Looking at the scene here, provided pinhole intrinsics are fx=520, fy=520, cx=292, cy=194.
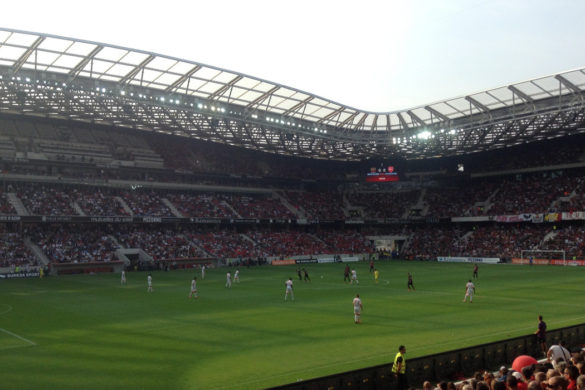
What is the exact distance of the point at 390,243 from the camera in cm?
8681

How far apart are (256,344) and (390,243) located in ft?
227

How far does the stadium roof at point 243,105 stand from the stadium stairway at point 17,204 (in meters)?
9.53

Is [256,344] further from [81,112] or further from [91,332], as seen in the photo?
[81,112]

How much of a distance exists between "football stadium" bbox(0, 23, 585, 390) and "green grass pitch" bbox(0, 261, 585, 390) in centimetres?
14

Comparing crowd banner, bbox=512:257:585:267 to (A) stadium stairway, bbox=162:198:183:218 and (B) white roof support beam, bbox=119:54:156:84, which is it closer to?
(A) stadium stairway, bbox=162:198:183:218

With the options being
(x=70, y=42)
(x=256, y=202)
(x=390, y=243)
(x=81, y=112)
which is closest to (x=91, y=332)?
(x=70, y=42)

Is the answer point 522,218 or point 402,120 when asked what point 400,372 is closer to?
point 402,120

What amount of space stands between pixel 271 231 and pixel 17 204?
115 ft

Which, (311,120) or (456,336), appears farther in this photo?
(311,120)

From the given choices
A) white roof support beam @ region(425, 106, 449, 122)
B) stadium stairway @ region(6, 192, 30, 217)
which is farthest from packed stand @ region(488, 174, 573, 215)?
stadium stairway @ region(6, 192, 30, 217)

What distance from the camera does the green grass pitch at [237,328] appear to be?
16.1 meters

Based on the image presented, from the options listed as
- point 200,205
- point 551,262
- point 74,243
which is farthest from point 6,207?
point 551,262

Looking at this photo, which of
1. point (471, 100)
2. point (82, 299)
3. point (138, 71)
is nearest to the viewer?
point (82, 299)

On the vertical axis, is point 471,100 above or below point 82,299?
above
